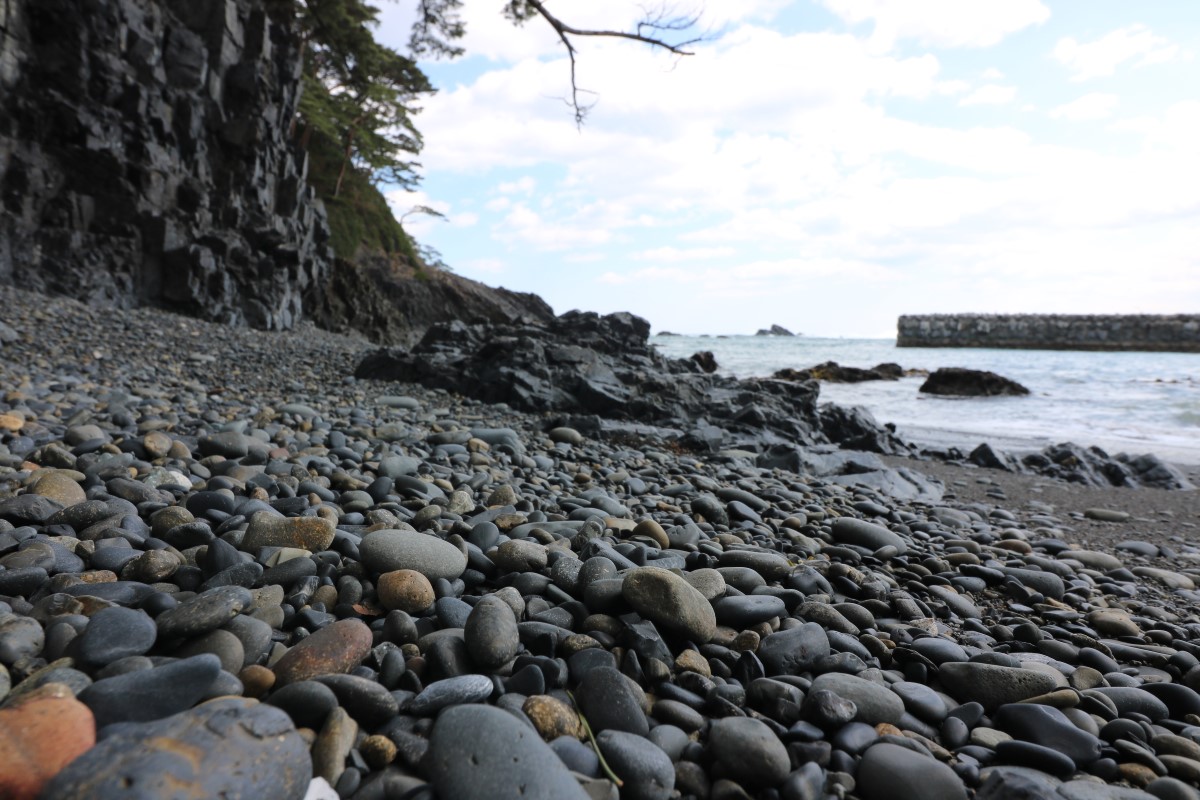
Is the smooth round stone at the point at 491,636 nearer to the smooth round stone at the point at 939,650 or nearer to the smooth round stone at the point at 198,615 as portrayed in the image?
the smooth round stone at the point at 198,615

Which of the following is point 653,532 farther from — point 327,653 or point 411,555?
point 327,653

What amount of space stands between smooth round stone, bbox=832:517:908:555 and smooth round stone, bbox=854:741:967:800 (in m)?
1.73

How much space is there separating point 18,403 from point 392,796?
430cm

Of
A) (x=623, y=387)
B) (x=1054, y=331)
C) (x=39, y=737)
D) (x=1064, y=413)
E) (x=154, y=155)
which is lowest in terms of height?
(x=1064, y=413)

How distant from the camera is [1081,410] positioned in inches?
509

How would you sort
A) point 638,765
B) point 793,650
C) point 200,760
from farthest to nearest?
point 793,650 < point 638,765 < point 200,760

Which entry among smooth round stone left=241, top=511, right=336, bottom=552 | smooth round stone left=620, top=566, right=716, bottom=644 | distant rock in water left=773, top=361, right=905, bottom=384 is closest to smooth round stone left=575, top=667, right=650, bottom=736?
smooth round stone left=620, top=566, right=716, bottom=644

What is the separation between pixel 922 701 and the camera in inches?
67.2

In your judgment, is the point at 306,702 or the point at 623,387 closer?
the point at 306,702

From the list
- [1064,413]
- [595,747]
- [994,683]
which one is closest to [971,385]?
[1064,413]

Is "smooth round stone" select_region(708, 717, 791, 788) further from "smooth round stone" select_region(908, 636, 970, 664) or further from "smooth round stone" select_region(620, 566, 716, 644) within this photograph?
"smooth round stone" select_region(908, 636, 970, 664)

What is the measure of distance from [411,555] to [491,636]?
22.6 inches

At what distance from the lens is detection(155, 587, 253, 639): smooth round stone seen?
4.99 feet

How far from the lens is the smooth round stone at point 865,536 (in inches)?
122
